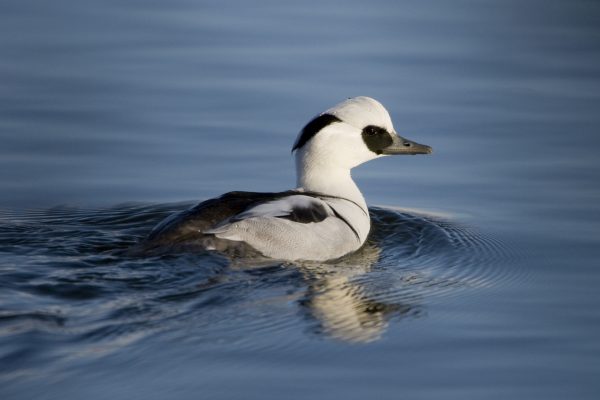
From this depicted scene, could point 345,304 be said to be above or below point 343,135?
below

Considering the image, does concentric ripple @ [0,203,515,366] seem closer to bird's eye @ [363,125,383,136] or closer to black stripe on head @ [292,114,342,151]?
bird's eye @ [363,125,383,136]

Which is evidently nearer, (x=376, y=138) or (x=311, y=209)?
(x=311, y=209)

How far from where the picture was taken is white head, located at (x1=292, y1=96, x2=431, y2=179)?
11.0m

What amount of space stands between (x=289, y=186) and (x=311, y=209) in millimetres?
1836

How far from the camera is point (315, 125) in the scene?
1093cm

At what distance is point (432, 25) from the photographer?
56.0 feet

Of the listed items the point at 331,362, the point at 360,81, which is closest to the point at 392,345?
the point at 331,362

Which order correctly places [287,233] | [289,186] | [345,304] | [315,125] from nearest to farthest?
1. [345,304]
2. [287,233]
3. [315,125]
4. [289,186]

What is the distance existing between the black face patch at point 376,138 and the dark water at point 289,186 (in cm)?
65

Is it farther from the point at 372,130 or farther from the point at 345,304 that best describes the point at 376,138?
the point at 345,304

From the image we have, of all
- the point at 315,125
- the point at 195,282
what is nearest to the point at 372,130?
the point at 315,125

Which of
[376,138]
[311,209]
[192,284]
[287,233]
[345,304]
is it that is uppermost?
[376,138]

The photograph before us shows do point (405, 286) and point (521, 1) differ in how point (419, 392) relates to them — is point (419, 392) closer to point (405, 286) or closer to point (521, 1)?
point (405, 286)

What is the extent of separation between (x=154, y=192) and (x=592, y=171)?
437cm
